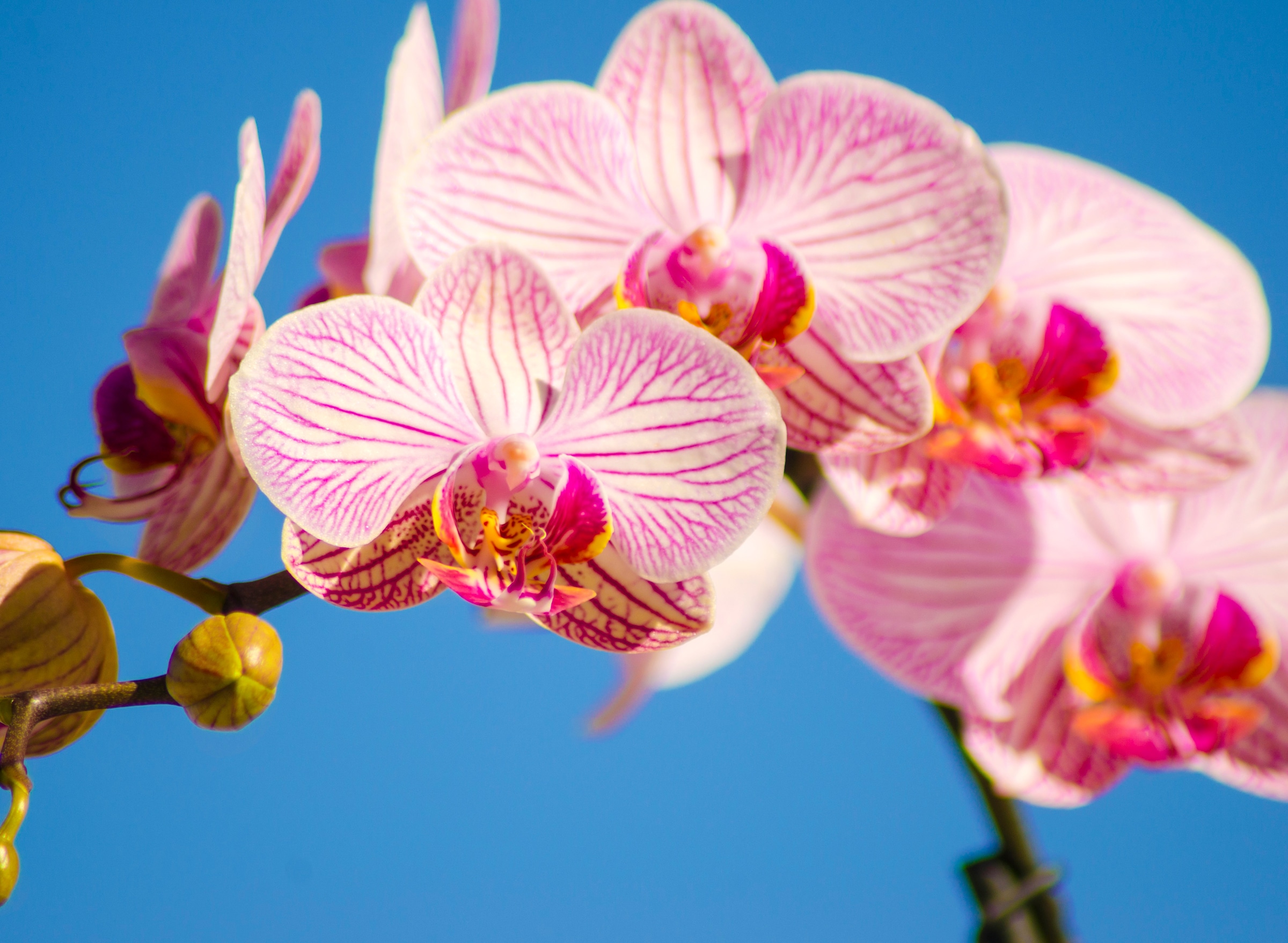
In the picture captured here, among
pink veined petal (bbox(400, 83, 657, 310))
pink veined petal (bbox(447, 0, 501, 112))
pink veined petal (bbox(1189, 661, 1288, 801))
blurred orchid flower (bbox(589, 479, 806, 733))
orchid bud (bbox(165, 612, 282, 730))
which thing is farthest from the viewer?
blurred orchid flower (bbox(589, 479, 806, 733))

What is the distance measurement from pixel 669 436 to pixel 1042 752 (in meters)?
0.46

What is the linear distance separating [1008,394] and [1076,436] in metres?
0.05

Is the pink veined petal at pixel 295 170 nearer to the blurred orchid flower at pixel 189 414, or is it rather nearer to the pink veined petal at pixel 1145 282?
the blurred orchid flower at pixel 189 414

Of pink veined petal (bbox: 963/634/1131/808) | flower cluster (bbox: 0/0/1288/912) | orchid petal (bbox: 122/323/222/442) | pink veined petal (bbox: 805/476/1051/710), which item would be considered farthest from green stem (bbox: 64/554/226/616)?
pink veined petal (bbox: 963/634/1131/808)

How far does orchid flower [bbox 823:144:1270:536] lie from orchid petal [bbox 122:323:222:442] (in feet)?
1.38

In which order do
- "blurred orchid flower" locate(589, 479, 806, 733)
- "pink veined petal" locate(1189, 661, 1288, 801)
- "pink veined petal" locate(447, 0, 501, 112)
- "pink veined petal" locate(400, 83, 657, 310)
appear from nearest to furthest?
1. "pink veined petal" locate(400, 83, 657, 310)
2. "pink veined petal" locate(447, 0, 501, 112)
3. "pink veined petal" locate(1189, 661, 1288, 801)
4. "blurred orchid flower" locate(589, 479, 806, 733)

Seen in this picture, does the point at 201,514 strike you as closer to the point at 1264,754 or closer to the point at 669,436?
the point at 669,436

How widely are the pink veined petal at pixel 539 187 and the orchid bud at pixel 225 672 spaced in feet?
0.66

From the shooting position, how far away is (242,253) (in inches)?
18.4

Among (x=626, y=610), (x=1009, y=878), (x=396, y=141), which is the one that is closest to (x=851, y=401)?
(x=626, y=610)

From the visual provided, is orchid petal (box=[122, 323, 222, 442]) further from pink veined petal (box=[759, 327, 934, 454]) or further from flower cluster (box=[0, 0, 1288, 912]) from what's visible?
pink veined petal (box=[759, 327, 934, 454])

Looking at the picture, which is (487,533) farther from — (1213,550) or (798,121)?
(1213,550)

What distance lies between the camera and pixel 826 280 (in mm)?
567

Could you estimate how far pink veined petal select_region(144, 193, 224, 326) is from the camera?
69 cm
